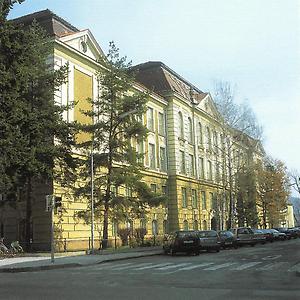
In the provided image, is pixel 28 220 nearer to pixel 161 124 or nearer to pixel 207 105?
pixel 161 124

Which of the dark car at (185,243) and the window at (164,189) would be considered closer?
the dark car at (185,243)

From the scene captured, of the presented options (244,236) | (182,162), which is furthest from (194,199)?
(244,236)

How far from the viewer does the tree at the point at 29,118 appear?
85.7ft

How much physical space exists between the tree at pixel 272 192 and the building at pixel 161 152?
12519mm

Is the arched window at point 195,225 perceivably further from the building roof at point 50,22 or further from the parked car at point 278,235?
the building roof at point 50,22

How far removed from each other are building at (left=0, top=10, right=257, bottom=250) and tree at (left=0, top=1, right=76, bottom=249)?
197 cm

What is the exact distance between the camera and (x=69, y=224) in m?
34.1

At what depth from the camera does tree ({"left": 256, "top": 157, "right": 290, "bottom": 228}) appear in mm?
73125

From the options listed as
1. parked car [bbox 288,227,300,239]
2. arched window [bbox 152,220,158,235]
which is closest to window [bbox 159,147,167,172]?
arched window [bbox 152,220,158,235]

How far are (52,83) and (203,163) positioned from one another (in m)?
33.3

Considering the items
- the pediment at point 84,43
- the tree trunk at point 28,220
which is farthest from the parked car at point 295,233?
the tree trunk at point 28,220

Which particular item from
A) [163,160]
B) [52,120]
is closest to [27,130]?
[52,120]

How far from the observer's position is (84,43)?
1508 inches

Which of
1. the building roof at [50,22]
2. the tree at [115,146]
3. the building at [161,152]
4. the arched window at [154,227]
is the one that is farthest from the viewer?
the arched window at [154,227]
